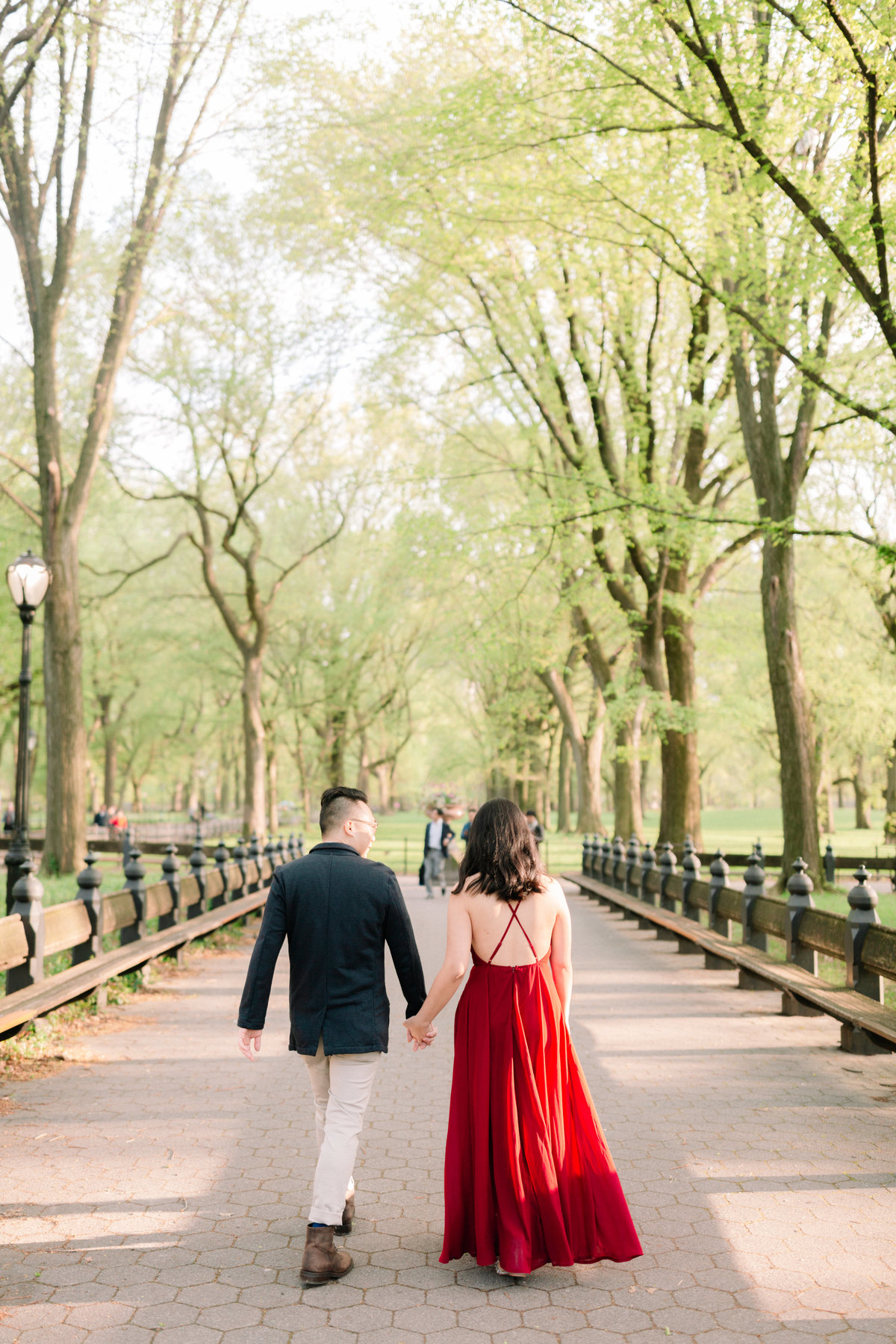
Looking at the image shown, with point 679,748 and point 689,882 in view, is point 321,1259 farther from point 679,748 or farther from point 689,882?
point 679,748

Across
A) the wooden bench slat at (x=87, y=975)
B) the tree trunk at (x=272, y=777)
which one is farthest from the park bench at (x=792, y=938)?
the tree trunk at (x=272, y=777)

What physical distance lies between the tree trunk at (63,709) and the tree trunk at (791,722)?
10670 mm

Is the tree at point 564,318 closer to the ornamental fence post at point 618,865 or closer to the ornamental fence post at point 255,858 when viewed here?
the ornamental fence post at point 618,865

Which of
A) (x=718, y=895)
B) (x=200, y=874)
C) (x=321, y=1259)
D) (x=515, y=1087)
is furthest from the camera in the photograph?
(x=200, y=874)

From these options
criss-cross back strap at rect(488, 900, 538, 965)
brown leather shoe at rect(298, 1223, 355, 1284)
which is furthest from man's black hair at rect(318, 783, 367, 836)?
brown leather shoe at rect(298, 1223, 355, 1284)

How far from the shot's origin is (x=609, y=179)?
13.3 metres

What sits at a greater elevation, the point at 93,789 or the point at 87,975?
the point at 93,789

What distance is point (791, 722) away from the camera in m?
15.1

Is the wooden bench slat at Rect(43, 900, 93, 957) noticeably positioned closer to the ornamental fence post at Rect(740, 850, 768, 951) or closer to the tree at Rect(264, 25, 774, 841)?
the ornamental fence post at Rect(740, 850, 768, 951)

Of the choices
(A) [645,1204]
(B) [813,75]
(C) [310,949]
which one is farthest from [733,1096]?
(B) [813,75]

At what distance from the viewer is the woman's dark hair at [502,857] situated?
418 cm

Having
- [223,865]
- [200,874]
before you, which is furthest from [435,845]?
[200,874]

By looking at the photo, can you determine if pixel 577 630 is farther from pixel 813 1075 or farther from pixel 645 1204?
pixel 645 1204

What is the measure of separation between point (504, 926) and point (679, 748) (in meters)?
16.2
